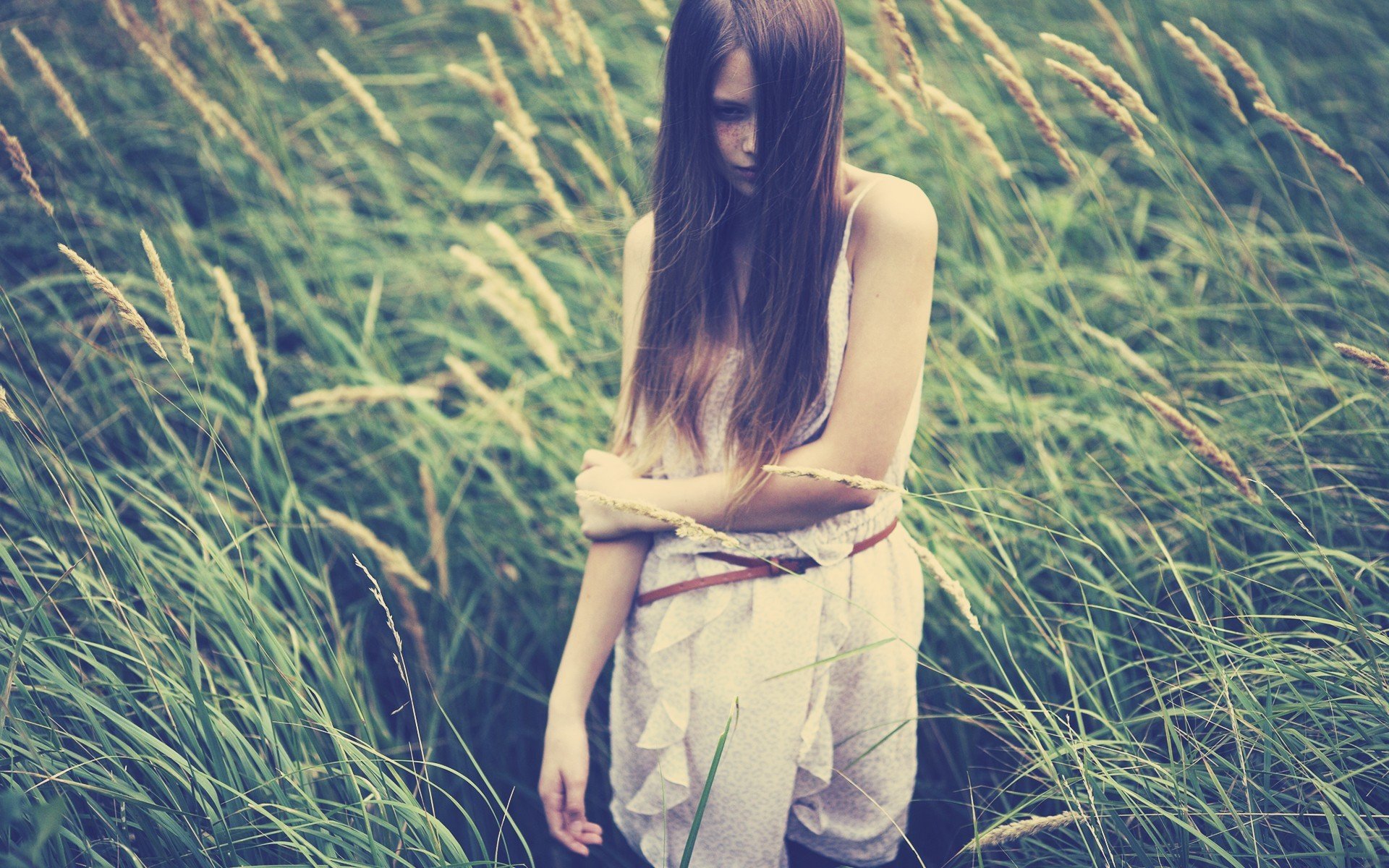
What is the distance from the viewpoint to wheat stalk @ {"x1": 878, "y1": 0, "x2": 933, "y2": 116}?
1.25 metres

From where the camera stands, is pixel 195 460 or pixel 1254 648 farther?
pixel 195 460

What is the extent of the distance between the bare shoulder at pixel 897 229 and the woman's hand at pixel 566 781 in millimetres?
750

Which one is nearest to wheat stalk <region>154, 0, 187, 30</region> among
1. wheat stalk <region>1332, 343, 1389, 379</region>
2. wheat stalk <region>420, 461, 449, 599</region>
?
wheat stalk <region>420, 461, 449, 599</region>

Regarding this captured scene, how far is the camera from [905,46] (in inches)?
49.6

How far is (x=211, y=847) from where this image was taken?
3.14ft

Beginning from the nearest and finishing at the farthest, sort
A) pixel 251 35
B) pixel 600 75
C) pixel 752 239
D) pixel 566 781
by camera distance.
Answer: pixel 752 239 < pixel 566 781 < pixel 600 75 < pixel 251 35

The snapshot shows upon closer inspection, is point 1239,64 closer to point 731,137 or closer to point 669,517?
point 731,137

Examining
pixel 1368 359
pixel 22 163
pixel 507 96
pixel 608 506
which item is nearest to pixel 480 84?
pixel 507 96

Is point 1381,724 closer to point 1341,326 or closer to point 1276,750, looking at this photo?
point 1276,750

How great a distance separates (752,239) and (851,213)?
0.13m

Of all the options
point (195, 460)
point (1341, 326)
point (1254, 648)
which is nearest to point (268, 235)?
point (195, 460)

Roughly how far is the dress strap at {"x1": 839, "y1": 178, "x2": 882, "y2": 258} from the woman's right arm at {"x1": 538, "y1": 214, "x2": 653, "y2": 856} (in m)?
0.29

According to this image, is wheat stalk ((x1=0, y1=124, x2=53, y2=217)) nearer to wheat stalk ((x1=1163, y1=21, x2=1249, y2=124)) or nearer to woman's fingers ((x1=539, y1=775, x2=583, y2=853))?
woman's fingers ((x1=539, y1=775, x2=583, y2=853))

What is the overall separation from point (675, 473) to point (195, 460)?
3.68ft
